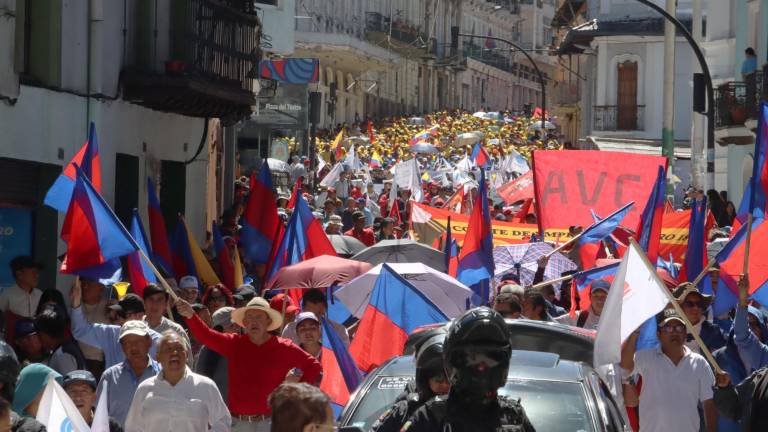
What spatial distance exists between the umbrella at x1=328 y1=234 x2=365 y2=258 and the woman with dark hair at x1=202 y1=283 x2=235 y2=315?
176 inches

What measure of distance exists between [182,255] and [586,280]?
336 cm

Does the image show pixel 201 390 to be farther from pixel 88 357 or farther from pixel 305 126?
pixel 305 126

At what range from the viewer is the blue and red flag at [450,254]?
582 inches

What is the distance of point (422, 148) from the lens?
4909cm

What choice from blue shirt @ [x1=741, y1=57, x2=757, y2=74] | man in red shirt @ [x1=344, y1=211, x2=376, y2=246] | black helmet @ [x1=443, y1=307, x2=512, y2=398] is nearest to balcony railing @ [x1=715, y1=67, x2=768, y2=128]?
blue shirt @ [x1=741, y1=57, x2=757, y2=74]

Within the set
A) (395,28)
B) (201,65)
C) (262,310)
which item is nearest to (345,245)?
(201,65)

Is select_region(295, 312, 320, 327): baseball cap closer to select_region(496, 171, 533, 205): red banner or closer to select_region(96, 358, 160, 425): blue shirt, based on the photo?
select_region(96, 358, 160, 425): blue shirt

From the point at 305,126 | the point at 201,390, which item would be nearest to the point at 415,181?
the point at 305,126

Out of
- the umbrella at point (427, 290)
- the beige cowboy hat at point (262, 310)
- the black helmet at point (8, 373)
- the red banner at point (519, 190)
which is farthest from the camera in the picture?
the red banner at point (519, 190)

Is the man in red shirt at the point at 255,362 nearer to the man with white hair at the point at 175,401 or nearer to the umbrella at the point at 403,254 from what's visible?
the man with white hair at the point at 175,401

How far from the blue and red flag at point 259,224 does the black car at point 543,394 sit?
285 inches

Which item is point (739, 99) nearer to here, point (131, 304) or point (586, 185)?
point (586, 185)

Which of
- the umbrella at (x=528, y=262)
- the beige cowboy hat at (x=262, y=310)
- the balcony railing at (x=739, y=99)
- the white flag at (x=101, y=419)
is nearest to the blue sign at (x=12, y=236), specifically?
the umbrella at (x=528, y=262)

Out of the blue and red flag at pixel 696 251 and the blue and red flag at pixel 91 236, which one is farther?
the blue and red flag at pixel 696 251
